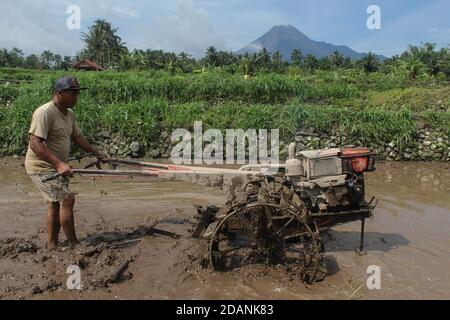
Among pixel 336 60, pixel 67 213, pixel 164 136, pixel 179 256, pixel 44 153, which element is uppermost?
pixel 336 60

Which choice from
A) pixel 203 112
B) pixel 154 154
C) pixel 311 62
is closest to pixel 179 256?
pixel 154 154

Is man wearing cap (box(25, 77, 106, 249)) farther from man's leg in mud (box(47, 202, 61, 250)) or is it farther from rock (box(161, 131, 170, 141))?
rock (box(161, 131, 170, 141))

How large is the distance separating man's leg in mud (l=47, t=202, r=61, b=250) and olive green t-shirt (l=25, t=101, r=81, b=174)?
403 mm

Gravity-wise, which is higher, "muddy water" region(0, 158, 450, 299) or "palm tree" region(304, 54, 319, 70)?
"palm tree" region(304, 54, 319, 70)

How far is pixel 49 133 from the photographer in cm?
440

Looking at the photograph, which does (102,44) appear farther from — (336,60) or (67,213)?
(67,213)

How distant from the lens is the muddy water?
389 centimetres

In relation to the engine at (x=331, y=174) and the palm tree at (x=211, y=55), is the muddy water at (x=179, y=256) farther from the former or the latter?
the palm tree at (x=211, y=55)

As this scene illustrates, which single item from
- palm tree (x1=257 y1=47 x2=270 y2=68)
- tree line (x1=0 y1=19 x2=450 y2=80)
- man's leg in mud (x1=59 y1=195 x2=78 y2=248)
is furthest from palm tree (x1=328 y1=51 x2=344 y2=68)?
man's leg in mud (x1=59 y1=195 x2=78 y2=248)

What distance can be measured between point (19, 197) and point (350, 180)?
554 cm

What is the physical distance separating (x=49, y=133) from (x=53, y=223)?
99 centimetres

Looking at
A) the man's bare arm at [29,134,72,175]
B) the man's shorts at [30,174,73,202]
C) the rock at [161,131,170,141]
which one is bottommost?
A: the man's shorts at [30,174,73,202]

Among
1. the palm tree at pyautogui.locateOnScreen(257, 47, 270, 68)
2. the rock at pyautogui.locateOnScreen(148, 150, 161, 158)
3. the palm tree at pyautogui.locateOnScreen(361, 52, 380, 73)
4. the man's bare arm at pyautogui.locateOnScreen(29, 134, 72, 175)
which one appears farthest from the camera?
the palm tree at pyautogui.locateOnScreen(257, 47, 270, 68)

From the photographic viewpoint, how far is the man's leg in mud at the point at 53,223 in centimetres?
450
